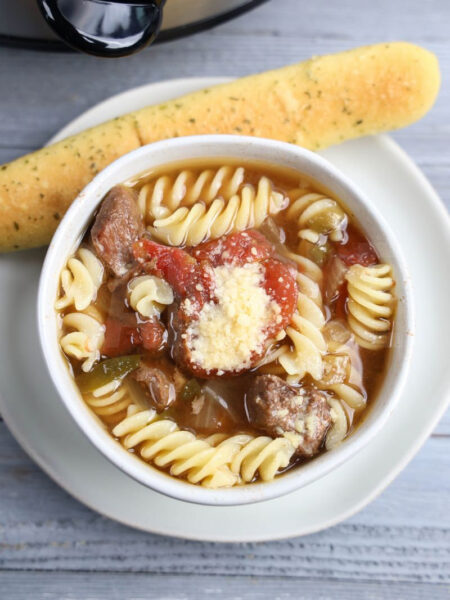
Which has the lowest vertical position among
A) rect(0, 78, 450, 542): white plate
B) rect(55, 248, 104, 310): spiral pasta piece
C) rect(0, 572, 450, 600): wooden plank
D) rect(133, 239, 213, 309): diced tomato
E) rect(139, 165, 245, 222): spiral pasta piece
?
rect(0, 572, 450, 600): wooden plank

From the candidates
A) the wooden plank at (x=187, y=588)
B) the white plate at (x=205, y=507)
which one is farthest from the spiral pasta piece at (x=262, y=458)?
the wooden plank at (x=187, y=588)

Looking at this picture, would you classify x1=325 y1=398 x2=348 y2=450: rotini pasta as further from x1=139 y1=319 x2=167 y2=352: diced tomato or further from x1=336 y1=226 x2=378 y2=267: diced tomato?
x1=139 y1=319 x2=167 y2=352: diced tomato

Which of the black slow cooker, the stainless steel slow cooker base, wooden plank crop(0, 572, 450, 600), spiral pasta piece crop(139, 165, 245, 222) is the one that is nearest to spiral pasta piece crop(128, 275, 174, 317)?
spiral pasta piece crop(139, 165, 245, 222)

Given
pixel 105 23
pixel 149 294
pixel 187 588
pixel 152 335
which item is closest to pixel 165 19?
pixel 105 23

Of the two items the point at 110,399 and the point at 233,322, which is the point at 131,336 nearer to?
the point at 110,399

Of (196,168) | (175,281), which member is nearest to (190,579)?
(175,281)

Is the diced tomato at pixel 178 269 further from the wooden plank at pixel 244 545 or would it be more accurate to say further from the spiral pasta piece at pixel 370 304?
the wooden plank at pixel 244 545
